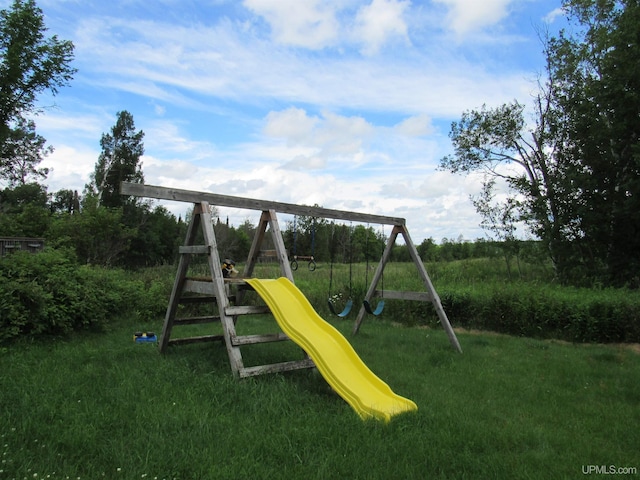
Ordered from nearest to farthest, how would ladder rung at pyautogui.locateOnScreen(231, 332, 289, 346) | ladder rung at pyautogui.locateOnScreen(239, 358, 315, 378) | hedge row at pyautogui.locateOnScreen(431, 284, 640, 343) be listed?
ladder rung at pyautogui.locateOnScreen(239, 358, 315, 378), ladder rung at pyautogui.locateOnScreen(231, 332, 289, 346), hedge row at pyautogui.locateOnScreen(431, 284, 640, 343)

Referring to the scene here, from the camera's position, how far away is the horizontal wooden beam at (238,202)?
495 centimetres

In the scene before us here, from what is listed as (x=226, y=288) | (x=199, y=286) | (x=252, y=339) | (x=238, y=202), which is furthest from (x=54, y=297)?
(x=252, y=339)

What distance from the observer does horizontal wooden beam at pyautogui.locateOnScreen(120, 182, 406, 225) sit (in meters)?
4.95

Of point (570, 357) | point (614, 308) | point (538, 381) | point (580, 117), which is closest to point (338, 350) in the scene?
point (538, 381)

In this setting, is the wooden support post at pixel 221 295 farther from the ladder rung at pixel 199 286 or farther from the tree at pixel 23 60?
the tree at pixel 23 60

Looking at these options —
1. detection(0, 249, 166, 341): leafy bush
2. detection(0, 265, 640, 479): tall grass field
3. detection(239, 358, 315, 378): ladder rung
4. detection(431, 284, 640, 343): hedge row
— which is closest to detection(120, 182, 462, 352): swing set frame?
detection(239, 358, 315, 378): ladder rung

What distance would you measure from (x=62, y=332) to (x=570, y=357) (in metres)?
7.97

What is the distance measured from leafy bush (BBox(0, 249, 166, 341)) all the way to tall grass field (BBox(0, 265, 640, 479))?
0.41 meters

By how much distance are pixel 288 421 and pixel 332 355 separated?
43.2 inches

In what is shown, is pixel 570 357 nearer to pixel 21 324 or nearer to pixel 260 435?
pixel 260 435

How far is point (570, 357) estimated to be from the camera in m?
6.68

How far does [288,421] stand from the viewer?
3590 mm

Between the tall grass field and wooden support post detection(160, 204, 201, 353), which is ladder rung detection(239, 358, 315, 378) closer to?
the tall grass field

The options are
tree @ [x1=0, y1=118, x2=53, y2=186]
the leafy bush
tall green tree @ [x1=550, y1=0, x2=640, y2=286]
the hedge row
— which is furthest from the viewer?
tree @ [x1=0, y1=118, x2=53, y2=186]
